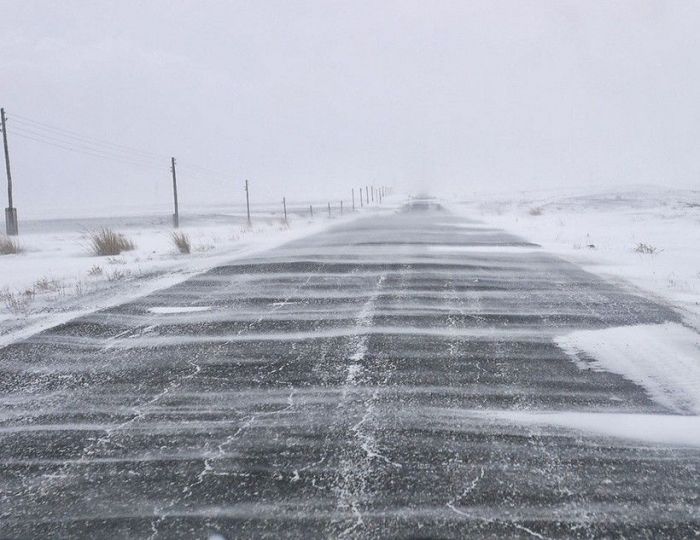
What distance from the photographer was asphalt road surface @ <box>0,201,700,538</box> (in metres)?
2.27

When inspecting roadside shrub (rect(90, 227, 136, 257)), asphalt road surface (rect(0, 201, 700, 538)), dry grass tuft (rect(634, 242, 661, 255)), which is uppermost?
roadside shrub (rect(90, 227, 136, 257))

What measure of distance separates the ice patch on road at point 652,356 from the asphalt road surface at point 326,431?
0.53 feet

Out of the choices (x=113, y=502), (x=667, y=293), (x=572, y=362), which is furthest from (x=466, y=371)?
(x=667, y=293)

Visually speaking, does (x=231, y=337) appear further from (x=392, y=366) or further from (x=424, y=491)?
(x=424, y=491)

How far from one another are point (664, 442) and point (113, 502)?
2.71 metres

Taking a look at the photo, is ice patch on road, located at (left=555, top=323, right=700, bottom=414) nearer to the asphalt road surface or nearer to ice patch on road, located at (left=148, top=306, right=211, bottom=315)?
the asphalt road surface

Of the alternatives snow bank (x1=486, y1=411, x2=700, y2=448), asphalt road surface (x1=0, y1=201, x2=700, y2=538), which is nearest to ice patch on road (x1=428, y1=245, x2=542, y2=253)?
asphalt road surface (x1=0, y1=201, x2=700, y2=538)

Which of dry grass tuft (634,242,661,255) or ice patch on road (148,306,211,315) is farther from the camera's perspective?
dry grass tuft (634,242,661,255)

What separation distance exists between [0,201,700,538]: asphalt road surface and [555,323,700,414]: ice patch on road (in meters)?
0.16

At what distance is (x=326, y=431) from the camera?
3045 mm

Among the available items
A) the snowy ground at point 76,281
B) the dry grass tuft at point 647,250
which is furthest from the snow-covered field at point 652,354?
the snowy ground at point 76,281

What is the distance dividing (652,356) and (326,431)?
9.49ft

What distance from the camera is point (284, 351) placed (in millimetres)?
4621

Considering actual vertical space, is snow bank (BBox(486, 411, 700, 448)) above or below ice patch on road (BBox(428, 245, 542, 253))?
below
